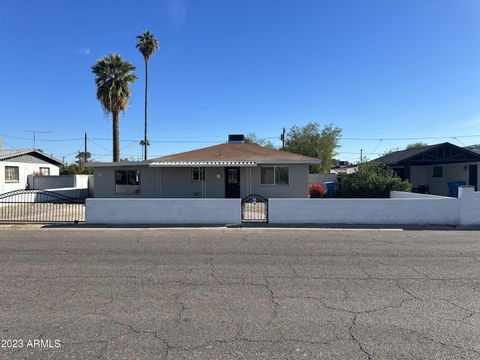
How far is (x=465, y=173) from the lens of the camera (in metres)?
26.8

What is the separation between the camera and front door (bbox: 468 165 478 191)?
25672mm

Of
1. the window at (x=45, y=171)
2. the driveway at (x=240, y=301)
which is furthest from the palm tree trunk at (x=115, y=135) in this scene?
the driveway at (x=240, y=301)

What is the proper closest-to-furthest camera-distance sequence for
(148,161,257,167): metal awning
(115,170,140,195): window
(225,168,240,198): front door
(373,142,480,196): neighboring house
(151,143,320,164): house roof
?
(148,161,257,167): metal awning
(151,143,320,164): house roof
(225,168,240,198): front door
(115,170,140,195): window
(373,142,480,196): neighboring house

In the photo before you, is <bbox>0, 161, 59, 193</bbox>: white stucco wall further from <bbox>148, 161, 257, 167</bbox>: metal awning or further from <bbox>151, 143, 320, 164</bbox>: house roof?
<bbox>148, 161, 257, 167</bbox>: metal awning

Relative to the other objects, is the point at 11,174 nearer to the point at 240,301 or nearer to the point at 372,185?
the point at 372,185

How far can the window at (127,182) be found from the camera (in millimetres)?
21766

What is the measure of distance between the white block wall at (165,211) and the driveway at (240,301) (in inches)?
158

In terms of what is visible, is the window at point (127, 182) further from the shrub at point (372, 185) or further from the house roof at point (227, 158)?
the shrub at point (372, 185)

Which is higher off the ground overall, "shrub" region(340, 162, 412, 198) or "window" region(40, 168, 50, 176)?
"window" region(40, 168, 50, 176)

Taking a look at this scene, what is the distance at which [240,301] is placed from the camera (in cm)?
483

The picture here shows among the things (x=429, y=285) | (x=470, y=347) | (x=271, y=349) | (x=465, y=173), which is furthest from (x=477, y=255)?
(x=465, y=173)

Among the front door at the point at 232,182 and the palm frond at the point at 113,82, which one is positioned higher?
the palm frond at the point at 113,82

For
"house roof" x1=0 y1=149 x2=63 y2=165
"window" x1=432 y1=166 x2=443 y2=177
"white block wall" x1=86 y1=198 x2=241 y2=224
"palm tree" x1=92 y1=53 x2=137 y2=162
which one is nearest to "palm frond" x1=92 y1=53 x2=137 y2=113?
"palm tree" x1=92 y1=53 x2=137 y2=162

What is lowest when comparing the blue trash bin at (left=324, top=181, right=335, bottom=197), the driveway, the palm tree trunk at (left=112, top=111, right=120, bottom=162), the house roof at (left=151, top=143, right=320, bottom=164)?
the driveway
